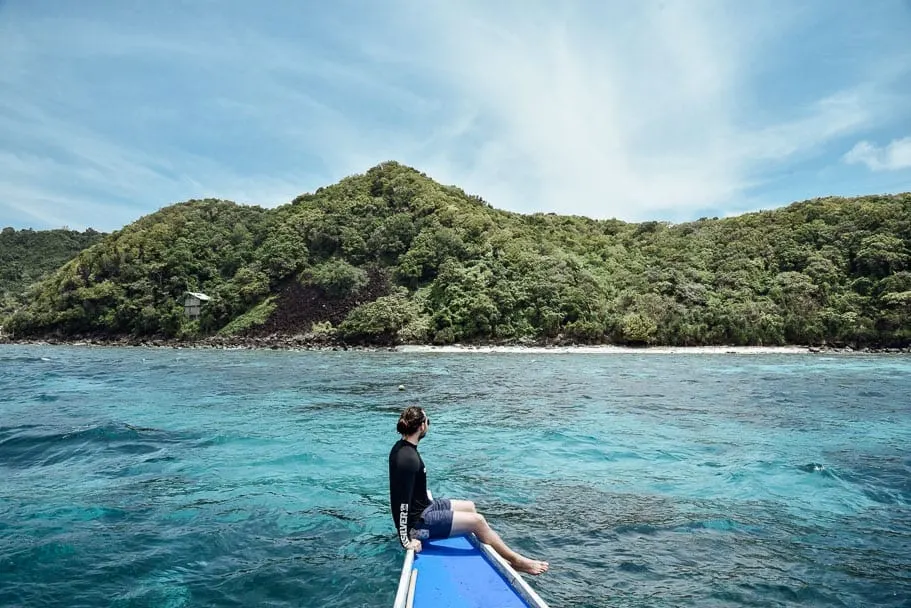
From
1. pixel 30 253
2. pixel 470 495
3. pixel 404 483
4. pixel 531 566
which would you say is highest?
pixel 30 253

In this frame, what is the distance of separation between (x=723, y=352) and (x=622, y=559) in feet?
164

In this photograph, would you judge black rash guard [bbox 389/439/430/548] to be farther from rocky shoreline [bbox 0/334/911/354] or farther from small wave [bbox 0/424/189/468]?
rocky shoreline [bbox 0/334/911/354]

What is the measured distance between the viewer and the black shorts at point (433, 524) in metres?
5.92

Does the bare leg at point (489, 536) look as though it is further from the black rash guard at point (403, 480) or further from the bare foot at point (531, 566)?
the black rash guard at point (403, 480)

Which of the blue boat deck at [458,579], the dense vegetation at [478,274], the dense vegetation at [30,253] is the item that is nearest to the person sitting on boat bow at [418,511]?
the blue boat deck at [458,579]

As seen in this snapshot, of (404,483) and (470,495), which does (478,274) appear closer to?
(470,495)

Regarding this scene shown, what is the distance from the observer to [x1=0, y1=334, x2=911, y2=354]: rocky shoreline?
5147cm

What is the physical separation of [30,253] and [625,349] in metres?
132

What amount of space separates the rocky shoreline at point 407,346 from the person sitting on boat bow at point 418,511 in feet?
160

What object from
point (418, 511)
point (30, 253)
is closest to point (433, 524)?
point (418, 511)

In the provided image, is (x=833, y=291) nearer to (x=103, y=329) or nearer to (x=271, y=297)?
(x=271, y=297)

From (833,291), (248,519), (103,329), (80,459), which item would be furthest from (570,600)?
(103,329)

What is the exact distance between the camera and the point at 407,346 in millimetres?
59250

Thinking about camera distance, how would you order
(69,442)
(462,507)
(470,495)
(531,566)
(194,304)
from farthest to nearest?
(194,304)
(69,442)
(470,495)
(462,507)
(531,566)
